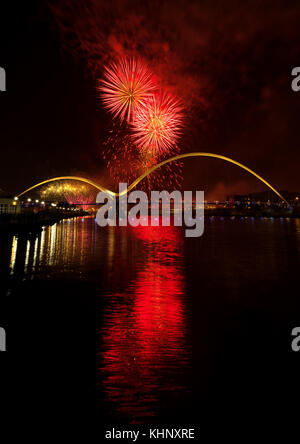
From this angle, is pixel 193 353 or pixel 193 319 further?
pixel 193 319

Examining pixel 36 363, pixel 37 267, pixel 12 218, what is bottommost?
pixel 36 363

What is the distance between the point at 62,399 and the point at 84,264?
13785mm

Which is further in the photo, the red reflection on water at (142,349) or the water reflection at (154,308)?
the water reflection at (154,308)

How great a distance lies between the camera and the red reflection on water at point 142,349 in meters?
5.11

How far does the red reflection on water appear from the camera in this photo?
511cm

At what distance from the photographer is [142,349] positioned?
6828 mm

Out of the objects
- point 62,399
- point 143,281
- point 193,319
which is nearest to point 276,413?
point 62,399

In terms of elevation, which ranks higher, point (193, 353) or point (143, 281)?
point (143, 281)

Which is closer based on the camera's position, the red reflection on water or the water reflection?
the red reflection on water

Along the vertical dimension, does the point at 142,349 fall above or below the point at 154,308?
below

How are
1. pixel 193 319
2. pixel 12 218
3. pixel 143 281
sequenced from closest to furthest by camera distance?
pixel 193 319 < pixel 143 281 < pixel 12 218

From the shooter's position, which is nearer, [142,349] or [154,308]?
[142,349]
